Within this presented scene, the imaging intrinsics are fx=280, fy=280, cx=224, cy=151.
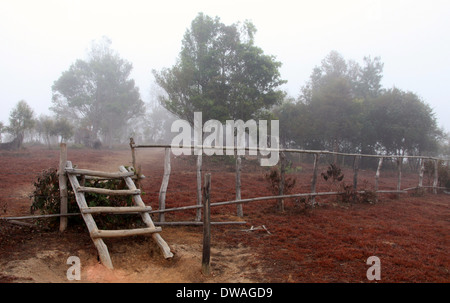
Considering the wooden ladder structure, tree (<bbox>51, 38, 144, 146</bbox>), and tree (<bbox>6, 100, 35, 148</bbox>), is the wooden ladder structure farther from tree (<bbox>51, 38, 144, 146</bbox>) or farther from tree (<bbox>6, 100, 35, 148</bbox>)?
tree (<bbox>51, 38, 144, 146</bbox>)

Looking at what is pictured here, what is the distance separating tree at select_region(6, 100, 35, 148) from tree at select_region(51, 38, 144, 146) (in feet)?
33.0

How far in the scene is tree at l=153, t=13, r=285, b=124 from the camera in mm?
16719

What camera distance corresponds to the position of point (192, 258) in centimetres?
422

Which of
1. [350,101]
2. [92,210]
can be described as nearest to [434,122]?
[350,101]

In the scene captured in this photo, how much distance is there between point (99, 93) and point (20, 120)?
1276cm

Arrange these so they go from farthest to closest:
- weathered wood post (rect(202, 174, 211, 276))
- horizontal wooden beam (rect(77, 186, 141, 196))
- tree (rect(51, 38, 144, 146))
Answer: tree (rect(51, 38, 144, 146)) → horizontal wooden beam (rect(77, 186, 141, 196)) → weathered wood post (rect(202, 174, 211, 276))

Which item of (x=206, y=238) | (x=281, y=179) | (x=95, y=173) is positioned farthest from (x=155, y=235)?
(x=281, y=179)

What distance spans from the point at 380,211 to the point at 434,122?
57.7 ft

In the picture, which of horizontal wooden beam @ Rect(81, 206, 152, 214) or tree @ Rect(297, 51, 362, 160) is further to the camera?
tree @ Rect(297, 51, 362, 160)

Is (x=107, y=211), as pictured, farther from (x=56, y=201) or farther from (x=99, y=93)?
(x=99, y=93)

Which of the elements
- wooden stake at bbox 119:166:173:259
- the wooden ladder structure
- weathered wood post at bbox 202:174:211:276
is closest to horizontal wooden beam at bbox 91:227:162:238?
the wooden ladder structure

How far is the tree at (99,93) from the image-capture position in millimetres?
32938

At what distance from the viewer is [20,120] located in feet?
72.7
